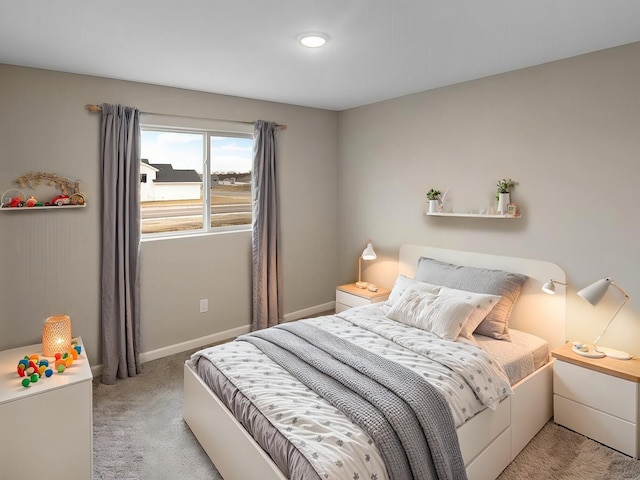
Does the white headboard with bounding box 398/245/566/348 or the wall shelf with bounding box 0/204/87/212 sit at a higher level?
the wall shelf with bounding box 0/204/87/212

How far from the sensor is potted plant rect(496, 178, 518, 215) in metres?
3.21

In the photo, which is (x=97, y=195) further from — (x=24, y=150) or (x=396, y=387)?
(x=396, y=387)

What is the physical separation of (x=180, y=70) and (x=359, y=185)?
2.26 m

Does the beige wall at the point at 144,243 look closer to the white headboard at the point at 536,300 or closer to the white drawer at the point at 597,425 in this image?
the white headboard at the point at 536,300

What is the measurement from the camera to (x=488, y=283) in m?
3.12

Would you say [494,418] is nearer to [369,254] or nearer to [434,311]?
[434,311]

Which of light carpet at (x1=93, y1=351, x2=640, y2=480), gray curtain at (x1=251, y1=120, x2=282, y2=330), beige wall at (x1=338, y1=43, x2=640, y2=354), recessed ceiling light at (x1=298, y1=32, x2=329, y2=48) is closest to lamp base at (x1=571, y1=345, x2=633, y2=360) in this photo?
beige wall at (x1=338, y1=43, x2=640, y2=354)

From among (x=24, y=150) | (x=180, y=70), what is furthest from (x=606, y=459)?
(x=24, y=150)

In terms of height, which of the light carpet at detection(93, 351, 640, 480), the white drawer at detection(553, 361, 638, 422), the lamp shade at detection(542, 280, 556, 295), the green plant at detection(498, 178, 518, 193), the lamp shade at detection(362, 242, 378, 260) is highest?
the green plant at detection(498, 178, 518, 193)

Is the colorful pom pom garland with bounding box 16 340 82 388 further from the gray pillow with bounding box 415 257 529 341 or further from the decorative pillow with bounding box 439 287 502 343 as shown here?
the gray pillow with bounding box 415 257 529 341

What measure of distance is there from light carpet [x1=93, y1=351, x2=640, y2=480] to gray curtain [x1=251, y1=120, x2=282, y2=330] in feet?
4.66

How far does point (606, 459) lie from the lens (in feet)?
7.88

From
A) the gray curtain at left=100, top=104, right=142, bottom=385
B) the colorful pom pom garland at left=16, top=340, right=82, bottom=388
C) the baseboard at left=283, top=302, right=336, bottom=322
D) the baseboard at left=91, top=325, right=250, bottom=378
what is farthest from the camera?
the baseboard at left=283, top=302, right=336, bottom=322

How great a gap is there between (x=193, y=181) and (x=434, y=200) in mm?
2315
